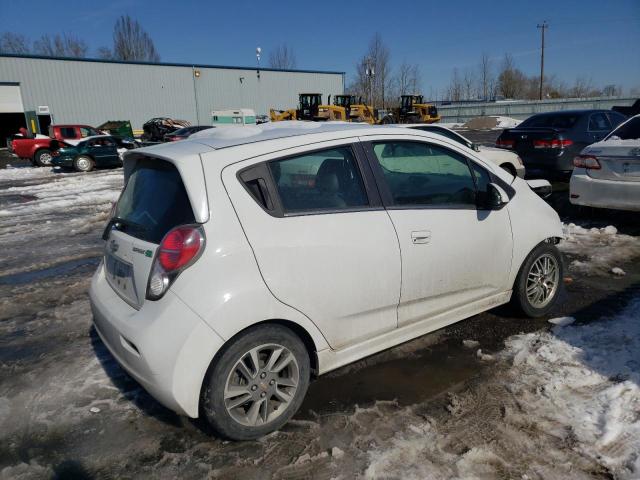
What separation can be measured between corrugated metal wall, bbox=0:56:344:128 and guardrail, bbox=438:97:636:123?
16430 mm

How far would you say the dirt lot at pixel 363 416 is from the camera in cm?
258

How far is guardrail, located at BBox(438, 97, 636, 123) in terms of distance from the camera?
46438mm

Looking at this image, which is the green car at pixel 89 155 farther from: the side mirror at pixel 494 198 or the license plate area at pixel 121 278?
the side mirror at pixel 494 198

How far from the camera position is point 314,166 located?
9.92ft

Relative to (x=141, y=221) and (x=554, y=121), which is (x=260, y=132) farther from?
(x=554, y=121)

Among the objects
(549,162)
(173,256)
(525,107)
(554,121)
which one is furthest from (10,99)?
(525,107)

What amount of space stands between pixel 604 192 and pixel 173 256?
6456 mm

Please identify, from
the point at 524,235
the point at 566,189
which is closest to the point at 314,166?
the point at 524,235

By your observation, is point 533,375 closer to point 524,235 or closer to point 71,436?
point 524,235

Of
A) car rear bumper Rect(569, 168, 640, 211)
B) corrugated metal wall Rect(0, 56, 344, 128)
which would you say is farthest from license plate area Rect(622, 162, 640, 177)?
corrugated metal wall Rect(0, 56, 344, 128)

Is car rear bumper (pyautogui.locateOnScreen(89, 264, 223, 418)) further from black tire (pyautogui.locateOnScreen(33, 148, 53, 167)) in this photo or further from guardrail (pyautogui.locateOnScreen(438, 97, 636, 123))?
guardrail (pyautogui.locateOnScreen(438, 97, 636, 123))

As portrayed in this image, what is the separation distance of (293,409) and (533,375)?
172 cm

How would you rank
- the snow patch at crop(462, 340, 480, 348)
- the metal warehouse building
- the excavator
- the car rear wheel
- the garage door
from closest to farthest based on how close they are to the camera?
the snow patch at crop(462, 340, 480, 348), the car rear wheel, the excavator, the garage door, the metal warehouse building

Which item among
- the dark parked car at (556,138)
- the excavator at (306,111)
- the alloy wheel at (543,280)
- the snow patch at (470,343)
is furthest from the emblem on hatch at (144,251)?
the excavator at (306,111)
